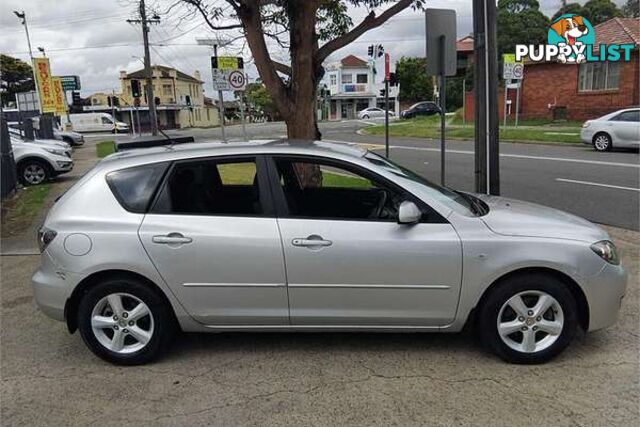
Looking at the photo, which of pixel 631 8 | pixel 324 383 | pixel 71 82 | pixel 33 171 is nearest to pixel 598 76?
pixel 33 171

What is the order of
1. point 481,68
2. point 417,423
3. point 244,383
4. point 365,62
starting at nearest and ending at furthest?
point 417,423 → point 244,383 → point 481,68 → point 365,62

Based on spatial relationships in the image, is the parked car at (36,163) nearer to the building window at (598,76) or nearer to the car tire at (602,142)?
the car tire at (602,142)

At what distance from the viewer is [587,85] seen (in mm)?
27875

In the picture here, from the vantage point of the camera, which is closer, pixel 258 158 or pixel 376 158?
pixel 258 158

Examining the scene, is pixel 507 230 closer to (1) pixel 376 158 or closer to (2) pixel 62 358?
(1) pixel 376 158

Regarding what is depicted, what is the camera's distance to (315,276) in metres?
3.84

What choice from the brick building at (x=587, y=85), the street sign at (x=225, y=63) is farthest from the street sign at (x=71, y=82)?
the street sign at (x=225, y=63)

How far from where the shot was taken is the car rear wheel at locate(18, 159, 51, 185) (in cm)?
1451

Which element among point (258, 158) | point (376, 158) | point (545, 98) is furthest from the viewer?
point (545, 98)

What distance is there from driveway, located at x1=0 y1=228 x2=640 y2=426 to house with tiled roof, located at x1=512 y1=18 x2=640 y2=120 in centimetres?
2527

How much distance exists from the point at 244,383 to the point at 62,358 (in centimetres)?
153

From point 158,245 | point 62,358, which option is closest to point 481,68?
point 158,245

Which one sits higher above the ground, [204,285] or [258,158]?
[258,158]

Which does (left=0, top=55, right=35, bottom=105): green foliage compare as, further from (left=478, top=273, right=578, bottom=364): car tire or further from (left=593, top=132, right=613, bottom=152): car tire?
(left=478, top=273, right=578, bottom=364): car tire
